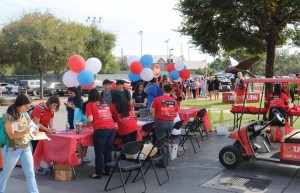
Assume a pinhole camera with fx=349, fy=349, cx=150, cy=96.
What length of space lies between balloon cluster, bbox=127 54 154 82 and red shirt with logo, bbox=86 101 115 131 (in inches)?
182

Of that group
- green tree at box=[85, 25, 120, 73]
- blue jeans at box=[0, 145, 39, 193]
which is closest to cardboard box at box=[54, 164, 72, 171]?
blue jeans at box=[0, 145, 39, 193]

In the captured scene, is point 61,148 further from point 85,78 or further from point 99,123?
point 85,78

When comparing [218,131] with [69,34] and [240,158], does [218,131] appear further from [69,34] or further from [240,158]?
[69,34]

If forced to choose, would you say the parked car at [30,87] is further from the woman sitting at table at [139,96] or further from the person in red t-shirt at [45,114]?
the person in red t-shirt at [45,114]

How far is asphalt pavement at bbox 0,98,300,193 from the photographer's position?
231 inches

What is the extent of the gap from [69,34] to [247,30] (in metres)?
17.1

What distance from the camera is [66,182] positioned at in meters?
6.23

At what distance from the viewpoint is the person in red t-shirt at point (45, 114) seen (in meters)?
6.29

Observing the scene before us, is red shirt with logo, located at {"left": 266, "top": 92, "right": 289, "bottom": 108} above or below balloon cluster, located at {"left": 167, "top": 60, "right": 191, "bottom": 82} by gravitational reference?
below

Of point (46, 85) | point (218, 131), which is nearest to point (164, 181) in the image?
point (218, 131)

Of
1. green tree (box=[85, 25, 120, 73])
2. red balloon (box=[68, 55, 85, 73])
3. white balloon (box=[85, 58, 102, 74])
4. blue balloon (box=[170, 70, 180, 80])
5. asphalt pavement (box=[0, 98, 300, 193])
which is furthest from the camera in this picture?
green tree (box=[85, 25, 120, 73])

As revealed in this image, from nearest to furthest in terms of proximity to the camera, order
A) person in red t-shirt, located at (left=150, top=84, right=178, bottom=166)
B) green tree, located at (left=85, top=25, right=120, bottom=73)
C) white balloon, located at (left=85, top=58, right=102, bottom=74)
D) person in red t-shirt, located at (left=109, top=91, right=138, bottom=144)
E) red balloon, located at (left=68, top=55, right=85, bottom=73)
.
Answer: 1. person in red t-shirt, located at (left=109, top=91, right=138, bottom=144)
2. person in red t-shirt, located at (left=150, top=84, right=178, bottom=166)
3. red balloon, located at (left=68, top=55, right=85, bottom=73)
4. white balloon, located at (left=85, top=58, right=102, bottom=74)
5. green tree, located at (left=85, top=25, right=120, bottom=73)

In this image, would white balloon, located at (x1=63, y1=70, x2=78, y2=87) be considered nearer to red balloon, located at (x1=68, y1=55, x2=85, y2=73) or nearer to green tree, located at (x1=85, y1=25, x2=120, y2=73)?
red balloon, located at (x1=68, y1=55, x2=85, y2=73)

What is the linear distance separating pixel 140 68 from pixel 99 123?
4.81 metres
